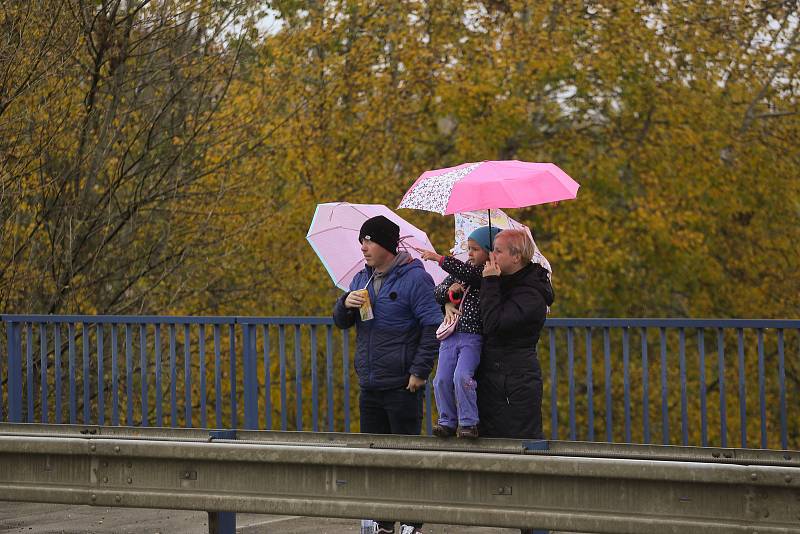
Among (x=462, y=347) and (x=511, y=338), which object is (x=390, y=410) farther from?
(x=511, y=338)

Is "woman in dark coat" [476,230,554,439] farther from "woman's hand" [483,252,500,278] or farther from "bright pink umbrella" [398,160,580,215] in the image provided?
"bright pink umbrella" [398,160,580,215]

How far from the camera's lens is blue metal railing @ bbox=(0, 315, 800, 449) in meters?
7.58

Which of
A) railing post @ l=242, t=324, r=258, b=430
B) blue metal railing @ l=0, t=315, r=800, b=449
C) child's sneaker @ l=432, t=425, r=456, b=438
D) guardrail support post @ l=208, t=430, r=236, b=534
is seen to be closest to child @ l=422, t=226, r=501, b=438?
child's sneaker @ l=432, t=425, r=456, b=438

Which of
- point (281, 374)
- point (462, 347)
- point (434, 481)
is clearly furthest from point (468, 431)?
point (281, 374)

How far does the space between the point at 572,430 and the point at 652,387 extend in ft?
55.0

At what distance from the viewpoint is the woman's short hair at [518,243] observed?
19.4 feet

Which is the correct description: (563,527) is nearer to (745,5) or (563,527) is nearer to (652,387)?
(652,387)

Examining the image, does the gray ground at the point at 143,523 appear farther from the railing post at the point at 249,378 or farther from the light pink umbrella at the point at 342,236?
the light pink umbrella at the point at 342,236

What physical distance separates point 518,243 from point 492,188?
15.0 inches

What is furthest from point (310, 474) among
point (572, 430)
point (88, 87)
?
point (88, 87)

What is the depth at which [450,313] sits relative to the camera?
6148 millimetres

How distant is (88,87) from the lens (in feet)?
39.6

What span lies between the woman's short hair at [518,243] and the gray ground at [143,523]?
5.90ft

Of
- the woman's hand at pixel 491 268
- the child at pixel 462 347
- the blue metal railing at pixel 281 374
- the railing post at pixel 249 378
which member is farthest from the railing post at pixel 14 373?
the woman's hand at pixel 491 268
